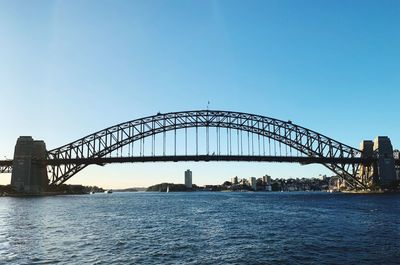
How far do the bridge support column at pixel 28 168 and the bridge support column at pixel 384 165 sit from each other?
85.7m

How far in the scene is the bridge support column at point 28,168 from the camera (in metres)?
109

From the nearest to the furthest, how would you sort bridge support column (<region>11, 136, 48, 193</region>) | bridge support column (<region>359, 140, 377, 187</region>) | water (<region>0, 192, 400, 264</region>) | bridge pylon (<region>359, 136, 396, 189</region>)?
water (<region>0, 192, 400, 264</region>) < bridge support column (<region>11, 136, 48, 193</region>) < bridge pylon (<region>359, 136, 396, 189</region>) < bridge support column (<region>359, 140, 377, 187</region>)

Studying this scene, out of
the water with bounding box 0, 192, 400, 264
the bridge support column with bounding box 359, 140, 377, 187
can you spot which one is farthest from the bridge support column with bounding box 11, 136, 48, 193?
the bridge support column with bounding box 359, 140, 377, 187

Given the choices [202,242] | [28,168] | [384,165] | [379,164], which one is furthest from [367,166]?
[202,242]

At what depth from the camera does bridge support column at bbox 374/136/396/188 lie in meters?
109

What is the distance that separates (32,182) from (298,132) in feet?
231

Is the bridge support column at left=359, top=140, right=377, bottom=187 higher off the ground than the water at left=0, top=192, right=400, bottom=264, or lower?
higher

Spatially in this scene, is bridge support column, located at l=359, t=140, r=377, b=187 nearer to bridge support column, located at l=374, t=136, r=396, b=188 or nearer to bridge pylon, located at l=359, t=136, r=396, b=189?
bridge pylon, located at l=359, t=136, r=396, b=189

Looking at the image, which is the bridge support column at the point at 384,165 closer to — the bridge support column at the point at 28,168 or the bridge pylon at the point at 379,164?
the bridge pylon at the point at 379,164

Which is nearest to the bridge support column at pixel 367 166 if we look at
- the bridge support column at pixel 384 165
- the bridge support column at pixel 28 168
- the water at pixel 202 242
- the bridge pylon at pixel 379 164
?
the bridge pylon at pixel 379 164

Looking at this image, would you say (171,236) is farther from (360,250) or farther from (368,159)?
→ (368,159)

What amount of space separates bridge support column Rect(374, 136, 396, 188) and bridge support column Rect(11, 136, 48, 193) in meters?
85.7

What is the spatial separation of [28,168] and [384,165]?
88.8 metres

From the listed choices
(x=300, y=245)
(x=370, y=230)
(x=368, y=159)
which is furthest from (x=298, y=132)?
(x=300, y=245)
